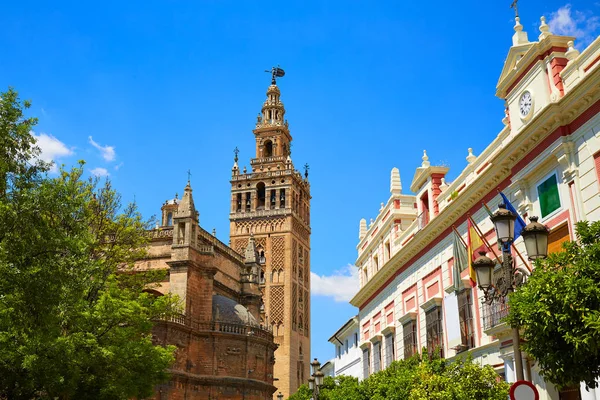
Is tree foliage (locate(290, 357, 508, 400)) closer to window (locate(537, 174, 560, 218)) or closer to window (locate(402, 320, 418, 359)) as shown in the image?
window (locate(402, 320, 418, 359))

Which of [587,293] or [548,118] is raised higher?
[548,118]

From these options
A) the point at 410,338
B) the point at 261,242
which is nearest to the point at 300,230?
the point at 261,242

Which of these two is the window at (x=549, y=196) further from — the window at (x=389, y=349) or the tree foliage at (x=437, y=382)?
the window at (x=389, y=349)

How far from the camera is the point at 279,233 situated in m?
68.6

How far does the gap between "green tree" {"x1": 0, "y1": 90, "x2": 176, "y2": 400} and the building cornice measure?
33.9 ft

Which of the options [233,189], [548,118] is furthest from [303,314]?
[548,118]

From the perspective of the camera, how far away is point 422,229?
75.2ft

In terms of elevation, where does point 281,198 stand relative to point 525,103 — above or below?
above

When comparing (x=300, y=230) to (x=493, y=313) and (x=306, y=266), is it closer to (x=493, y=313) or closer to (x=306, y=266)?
(x=306, y=266)

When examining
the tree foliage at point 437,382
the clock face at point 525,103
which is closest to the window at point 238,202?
the tree foliage at point 437,382

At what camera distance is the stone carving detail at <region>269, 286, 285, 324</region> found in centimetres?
6556

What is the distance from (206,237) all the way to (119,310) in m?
21.7

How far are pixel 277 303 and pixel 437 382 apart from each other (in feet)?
168

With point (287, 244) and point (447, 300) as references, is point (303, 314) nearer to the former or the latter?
point (287, 244)
